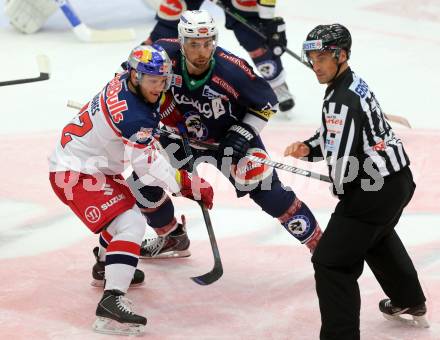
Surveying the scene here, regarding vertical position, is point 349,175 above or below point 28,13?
above

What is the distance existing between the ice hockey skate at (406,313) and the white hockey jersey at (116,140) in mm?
791

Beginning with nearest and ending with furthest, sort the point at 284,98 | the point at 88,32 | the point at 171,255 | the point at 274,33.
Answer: the point at 171,255, the point at 274,33, the point at 284,98, the point at 88,32

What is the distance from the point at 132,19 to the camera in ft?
23.1

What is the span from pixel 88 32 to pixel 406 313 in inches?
156

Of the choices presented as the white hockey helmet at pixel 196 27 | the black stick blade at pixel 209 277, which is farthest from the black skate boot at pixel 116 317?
the white hockey helmet at pixel 196 27

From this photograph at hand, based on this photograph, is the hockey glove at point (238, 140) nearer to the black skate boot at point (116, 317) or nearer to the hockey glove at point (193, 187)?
the hockey glove at point (193, 187)

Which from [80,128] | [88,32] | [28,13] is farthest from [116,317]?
[28,13]

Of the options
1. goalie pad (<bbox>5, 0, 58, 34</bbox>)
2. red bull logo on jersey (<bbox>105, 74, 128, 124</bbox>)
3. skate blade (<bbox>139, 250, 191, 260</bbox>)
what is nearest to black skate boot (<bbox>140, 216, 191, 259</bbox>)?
skate blade (<bbox>139, 250, 191, 260</bbox>)

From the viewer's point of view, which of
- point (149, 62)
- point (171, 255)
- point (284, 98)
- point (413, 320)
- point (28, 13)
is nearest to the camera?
point (149, 62)

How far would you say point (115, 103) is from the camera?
9.82 feet

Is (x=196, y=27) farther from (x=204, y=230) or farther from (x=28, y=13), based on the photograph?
(x=28, y=13)

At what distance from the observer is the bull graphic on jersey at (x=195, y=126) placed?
3.39 meters

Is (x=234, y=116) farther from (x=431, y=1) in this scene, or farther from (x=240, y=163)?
(x=431, y=1)

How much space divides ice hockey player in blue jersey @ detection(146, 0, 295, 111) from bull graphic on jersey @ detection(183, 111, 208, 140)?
1.63 m
